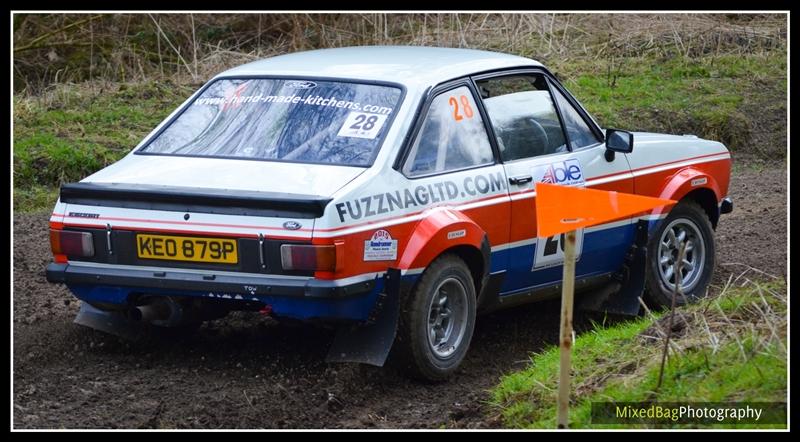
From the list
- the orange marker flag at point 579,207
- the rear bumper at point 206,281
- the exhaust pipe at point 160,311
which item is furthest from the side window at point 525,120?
the orange marker flag at point 579,207

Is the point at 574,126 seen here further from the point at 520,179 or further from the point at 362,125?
the point at 362,125

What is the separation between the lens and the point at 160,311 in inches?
259

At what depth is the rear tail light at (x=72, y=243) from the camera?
6.46 meters

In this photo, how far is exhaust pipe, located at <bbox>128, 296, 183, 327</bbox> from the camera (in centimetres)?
653

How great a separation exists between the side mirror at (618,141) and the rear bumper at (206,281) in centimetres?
215

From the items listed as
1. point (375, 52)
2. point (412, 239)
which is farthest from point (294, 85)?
point (412, 239)

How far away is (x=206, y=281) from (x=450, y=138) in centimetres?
161

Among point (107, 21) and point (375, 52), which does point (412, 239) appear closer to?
point (375, 52)

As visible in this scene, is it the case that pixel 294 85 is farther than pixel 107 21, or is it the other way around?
pixel 107 21

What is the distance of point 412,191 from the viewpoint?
258 inches

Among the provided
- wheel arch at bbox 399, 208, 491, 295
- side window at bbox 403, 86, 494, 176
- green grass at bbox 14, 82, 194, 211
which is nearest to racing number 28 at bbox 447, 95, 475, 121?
side window at bbox 403, 86, 494, 176

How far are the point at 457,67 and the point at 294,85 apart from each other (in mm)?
929

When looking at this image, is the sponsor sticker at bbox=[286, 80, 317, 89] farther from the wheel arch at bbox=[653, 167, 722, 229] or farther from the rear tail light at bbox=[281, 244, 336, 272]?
the wheel arch at bbox=[653, 167, 722, 229]

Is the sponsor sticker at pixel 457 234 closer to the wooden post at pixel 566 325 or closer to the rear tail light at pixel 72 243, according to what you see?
the wooden post at pixel 566 325
